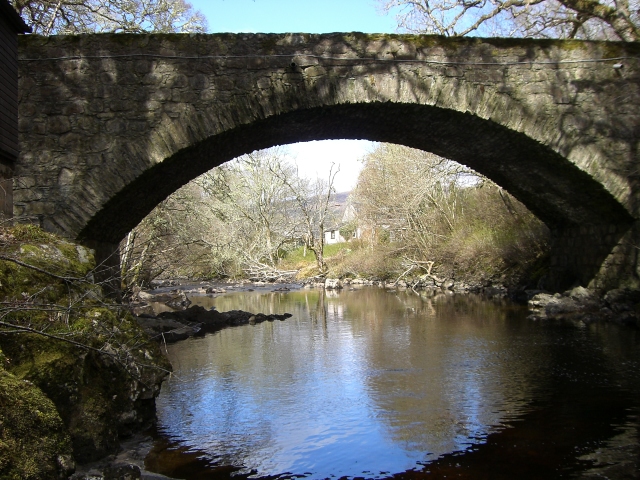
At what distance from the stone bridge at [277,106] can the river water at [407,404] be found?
247 centimetres

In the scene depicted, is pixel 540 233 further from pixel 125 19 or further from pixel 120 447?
pixel 120 447

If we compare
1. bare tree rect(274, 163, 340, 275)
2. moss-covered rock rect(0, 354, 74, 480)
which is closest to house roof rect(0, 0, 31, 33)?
moss-covered rock rect(0, 354, 74, 480)

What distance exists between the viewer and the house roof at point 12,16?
7.09 m

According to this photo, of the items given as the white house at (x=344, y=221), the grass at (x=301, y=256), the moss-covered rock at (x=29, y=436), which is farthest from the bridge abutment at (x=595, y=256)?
the grass at (x=301, y=256)

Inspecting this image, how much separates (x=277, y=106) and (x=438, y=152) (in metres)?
3.81

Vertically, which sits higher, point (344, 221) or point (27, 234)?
point (344, 221)

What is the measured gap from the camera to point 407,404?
5.16m

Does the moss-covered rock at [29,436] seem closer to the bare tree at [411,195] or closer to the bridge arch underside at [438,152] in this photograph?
the bridge arch underside at [438,152]

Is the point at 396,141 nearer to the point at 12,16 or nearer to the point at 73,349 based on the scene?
the point at 12,16

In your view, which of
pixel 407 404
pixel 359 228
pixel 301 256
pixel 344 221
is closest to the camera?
pixel 407 404

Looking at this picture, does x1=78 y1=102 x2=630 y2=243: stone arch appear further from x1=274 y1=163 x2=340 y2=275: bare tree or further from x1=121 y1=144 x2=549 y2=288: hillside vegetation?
x1=274 y1=163 x2=340 y2=275: bare tree

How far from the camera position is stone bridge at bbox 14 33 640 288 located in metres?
7.61

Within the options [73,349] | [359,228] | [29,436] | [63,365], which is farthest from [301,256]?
[29,436]

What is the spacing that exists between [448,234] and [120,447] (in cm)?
1822
